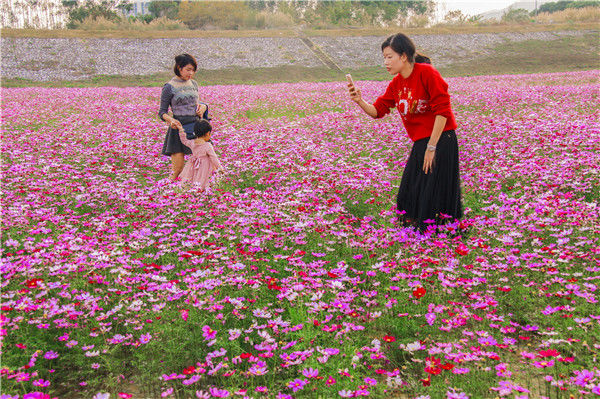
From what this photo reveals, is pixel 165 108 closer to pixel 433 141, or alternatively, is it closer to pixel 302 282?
pixel 433 141

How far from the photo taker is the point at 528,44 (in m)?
53.4

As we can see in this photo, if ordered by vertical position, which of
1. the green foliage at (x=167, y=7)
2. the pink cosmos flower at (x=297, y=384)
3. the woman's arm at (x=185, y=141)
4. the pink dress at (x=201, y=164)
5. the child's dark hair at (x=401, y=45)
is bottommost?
the pink cosmos flower at (x=297, y=384)

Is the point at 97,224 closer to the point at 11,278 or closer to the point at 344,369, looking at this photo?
the point at 11,278

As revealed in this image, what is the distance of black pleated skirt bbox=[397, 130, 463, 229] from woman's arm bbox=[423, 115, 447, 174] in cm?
13

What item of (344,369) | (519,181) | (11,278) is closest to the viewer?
(344,369)

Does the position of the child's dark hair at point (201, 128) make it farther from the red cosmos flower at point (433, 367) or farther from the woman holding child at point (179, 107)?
the red cosmos flower at point (433, 367)

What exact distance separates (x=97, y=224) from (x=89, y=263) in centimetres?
146

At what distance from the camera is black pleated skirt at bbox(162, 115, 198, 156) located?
804 centimetres

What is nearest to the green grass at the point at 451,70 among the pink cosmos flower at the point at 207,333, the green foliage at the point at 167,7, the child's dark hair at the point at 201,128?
the child's dark hair at the point at 201,128

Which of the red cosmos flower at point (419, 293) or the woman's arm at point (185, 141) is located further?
the woman's arm at point (185, 141)

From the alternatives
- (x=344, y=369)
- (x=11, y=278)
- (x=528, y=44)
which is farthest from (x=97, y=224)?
(x=528, y=44)

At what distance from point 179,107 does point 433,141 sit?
15.9ft

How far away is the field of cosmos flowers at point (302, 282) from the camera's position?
307 cm

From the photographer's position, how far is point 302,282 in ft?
13.6
